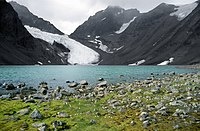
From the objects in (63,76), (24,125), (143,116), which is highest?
(63,76)

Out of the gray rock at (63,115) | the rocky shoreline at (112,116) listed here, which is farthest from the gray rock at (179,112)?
the gray rock at (63,115)

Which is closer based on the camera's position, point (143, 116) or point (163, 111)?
point (143, 116)

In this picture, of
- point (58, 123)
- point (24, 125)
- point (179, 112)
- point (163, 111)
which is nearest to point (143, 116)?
point (163, 111)

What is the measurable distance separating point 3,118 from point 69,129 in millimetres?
5280

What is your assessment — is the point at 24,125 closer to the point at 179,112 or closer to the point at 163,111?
the point at 163,111

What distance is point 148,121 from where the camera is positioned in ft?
51.9

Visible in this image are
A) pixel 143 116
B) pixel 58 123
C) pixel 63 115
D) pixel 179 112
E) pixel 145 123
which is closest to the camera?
pixel 145 123

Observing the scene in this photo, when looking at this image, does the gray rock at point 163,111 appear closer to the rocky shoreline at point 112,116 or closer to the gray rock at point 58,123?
the rocky shoreline at point 112,116

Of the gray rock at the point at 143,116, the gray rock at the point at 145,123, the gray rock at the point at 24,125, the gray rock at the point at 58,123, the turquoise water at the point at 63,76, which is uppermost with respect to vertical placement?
the turquoise water at the point at 63,76

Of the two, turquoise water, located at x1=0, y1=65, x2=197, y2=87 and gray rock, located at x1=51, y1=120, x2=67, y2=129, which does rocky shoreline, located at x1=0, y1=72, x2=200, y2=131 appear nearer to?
gray rock, located at x1=51, y1=120, x2=67, y2=129

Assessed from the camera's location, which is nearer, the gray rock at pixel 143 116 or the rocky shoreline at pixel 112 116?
the rocky shoreline at pixel 112 116

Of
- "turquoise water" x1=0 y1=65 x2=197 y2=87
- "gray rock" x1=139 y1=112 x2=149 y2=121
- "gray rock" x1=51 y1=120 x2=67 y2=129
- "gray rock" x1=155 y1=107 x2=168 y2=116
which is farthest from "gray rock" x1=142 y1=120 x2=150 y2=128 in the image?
"turquoise water" x1=0 y1=65 x2=197 y2=87

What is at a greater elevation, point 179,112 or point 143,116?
point 179,112

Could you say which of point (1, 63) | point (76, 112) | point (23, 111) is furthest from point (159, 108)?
point (1, 63)
